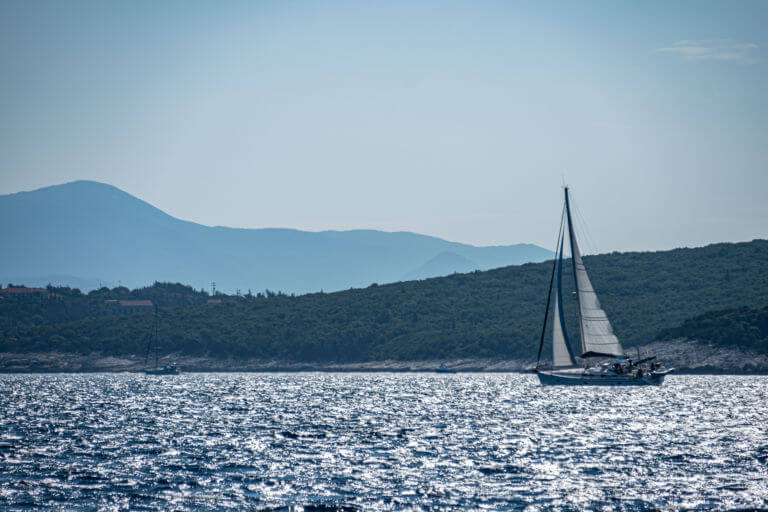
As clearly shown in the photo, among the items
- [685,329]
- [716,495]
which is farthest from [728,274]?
[716,495]

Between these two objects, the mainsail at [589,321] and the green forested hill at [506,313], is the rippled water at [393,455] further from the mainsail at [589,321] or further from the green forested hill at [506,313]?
the green forested hill at [506,313]

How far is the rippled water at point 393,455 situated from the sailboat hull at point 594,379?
1244 cm

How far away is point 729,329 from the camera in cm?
12688

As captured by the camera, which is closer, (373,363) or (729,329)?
(729,329)

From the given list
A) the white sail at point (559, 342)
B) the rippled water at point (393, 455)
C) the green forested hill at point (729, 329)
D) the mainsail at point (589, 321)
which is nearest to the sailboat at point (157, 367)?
the green forested hill at point (729, 329)

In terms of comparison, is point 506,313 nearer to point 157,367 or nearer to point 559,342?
point 157,367

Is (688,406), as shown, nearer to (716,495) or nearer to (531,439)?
(531,439)

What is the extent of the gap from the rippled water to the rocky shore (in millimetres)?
50228

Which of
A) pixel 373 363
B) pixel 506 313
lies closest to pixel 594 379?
pixel 506 313

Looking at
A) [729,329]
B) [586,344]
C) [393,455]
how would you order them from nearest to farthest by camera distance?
[393,455] < [586,344] < [729,329]

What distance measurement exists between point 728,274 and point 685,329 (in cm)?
3482

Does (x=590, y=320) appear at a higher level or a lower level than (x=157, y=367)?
higher

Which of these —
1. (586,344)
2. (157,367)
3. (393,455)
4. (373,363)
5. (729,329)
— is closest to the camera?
(393,455)

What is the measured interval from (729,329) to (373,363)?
7296 cm
